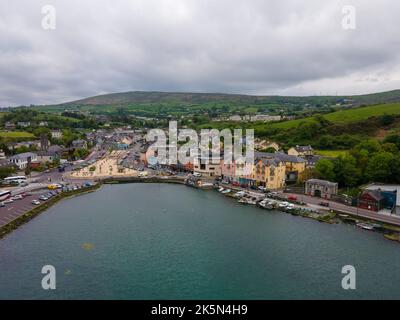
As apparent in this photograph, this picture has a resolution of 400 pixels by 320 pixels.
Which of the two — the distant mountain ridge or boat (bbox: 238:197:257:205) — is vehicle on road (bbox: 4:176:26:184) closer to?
boat (bbox: 238:197:257:205)

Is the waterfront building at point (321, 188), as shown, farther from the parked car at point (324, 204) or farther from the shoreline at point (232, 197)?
the shoreline at point (232, 197)

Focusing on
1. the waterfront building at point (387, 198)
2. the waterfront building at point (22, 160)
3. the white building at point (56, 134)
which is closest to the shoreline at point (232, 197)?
the waterfront building at point (387, 198)

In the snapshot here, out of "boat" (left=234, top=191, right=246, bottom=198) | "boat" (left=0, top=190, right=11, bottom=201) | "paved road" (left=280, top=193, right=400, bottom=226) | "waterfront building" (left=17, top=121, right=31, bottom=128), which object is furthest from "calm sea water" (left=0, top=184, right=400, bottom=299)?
"waterfront building" (left=17, top=121, right=31, bottom=128)

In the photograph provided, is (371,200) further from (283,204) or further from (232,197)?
(232,197)

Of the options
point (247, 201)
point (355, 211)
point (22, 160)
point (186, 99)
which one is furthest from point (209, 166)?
Answer: point (186, 99)

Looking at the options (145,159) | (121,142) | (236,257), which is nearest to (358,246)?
(236,257)

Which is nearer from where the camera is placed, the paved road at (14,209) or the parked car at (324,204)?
the paved road at (14,209)
